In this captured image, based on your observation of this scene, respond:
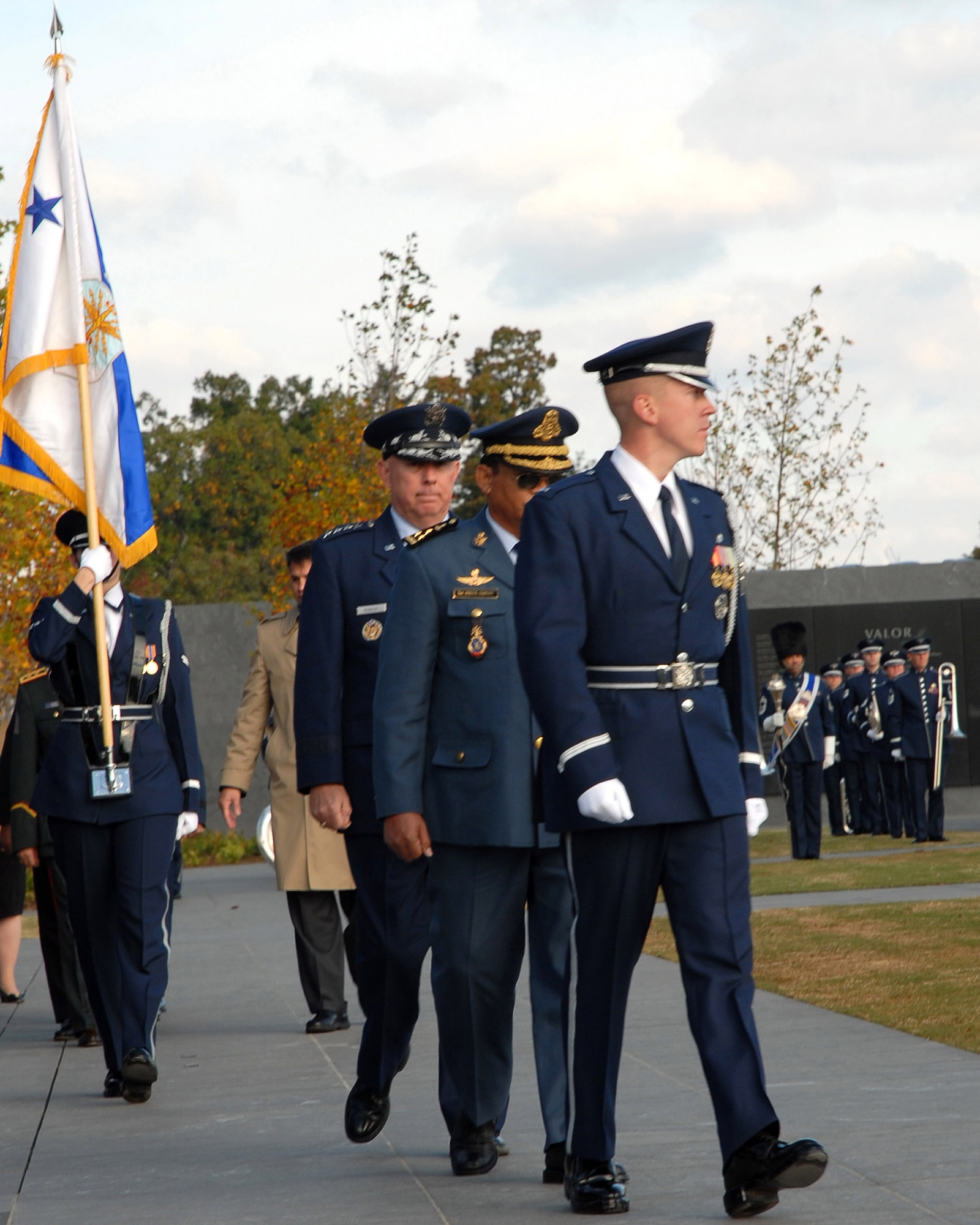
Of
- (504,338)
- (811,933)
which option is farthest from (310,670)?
(504,338)

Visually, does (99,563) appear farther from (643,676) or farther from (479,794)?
(643,676)

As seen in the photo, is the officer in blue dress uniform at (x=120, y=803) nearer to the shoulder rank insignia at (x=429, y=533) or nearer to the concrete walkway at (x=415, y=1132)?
the concrete walkway at (x=415, y=1132)

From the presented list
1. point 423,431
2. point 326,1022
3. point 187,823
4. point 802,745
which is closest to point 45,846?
point 326,1022

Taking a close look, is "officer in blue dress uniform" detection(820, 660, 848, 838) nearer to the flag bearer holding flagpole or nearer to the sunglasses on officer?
the flag bearer holding flagpole

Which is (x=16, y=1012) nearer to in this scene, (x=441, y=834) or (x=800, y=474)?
(x=441, y=834)

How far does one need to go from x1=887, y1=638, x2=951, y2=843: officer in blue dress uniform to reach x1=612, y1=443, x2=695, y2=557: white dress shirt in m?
16.0

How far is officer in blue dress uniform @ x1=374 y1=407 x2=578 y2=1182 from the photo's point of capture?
16.1 feet

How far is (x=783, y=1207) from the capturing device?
4301 mm

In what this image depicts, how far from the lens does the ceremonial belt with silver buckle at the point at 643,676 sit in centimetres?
440

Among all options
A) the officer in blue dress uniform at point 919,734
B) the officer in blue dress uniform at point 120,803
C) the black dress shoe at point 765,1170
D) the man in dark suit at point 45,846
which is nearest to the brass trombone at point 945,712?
the officer in blue dress uniform at point 919,734

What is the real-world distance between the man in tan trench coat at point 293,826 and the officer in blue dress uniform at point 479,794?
119 inches

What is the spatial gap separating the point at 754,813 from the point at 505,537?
1.10 metres

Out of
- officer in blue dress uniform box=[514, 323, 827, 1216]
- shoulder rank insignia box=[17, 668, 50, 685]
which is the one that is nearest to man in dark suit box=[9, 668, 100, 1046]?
shoulder rank insignia box=[17, 668, 50, 685]

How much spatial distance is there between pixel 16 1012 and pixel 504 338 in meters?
43.3
